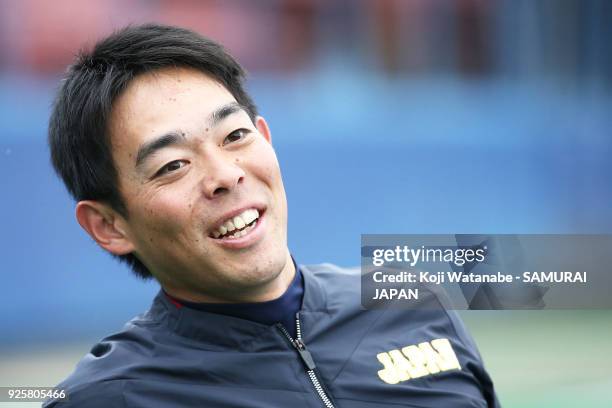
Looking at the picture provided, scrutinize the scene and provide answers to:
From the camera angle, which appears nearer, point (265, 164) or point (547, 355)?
point (265, 164)

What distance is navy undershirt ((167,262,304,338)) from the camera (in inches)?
74.9

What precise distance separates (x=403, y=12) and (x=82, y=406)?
3252 millimetres

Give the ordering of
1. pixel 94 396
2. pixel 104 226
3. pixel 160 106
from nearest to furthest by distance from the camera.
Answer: pixel 94 396
pixel 160 106
pixel 104 226

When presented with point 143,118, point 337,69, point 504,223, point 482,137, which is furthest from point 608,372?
point 143,118

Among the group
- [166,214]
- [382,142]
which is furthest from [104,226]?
[382,142]

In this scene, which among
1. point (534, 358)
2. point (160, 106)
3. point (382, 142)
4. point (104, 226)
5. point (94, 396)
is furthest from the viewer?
point (382, 142)

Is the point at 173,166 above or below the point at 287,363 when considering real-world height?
above

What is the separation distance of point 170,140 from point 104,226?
0.30 meters

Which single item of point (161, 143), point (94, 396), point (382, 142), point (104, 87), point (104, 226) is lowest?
point (94, 396)

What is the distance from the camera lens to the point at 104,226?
1997 mm

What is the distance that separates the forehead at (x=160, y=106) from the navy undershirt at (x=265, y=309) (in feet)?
1.19

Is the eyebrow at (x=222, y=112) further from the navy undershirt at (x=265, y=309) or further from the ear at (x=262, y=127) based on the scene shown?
the navy undershirt at (x=265, y=309)

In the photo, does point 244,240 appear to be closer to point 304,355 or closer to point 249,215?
point 249,215

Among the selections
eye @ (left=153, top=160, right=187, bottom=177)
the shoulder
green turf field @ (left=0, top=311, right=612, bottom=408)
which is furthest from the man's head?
green turf field @ (left=0, top=311, right=612, bottom=408)
